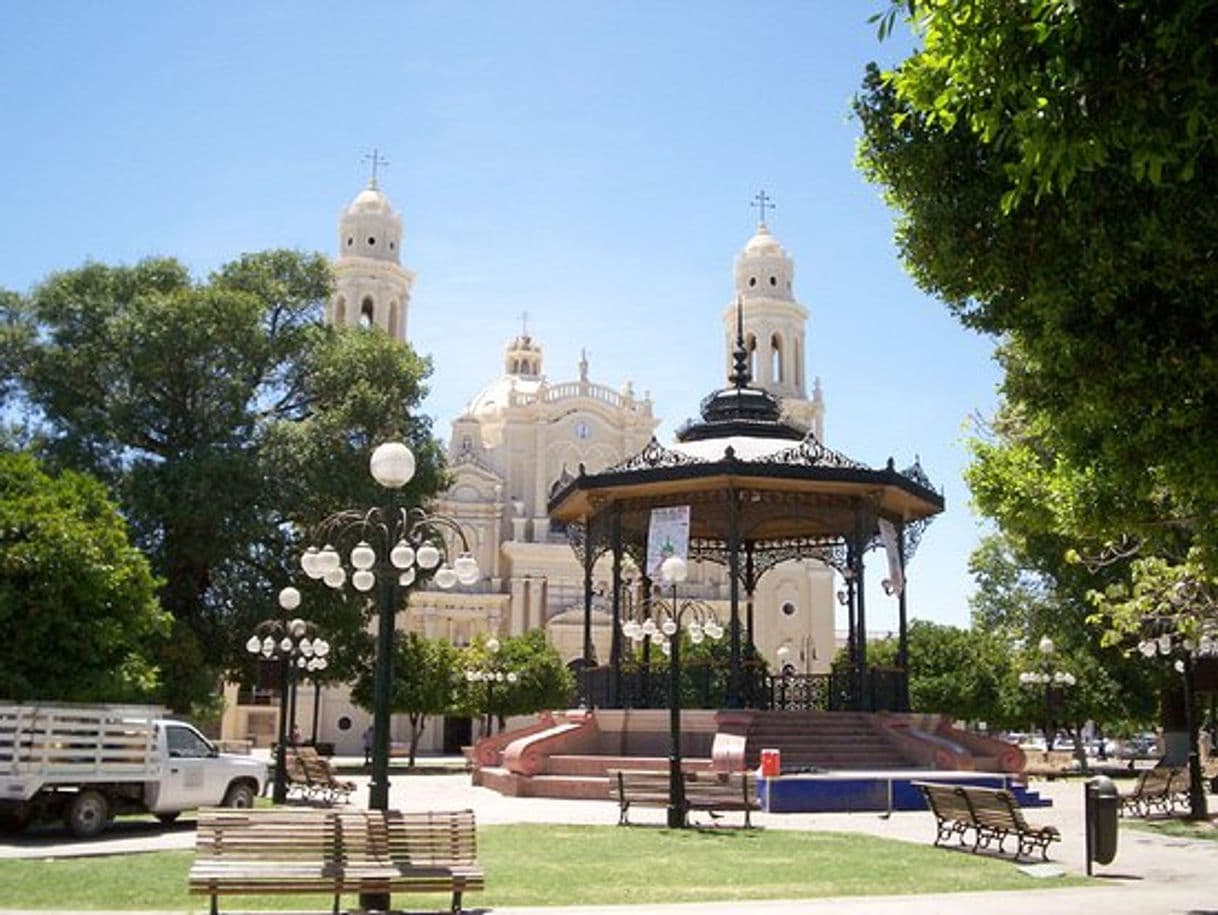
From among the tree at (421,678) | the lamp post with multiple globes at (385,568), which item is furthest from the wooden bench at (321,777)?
the tree at (421,678)

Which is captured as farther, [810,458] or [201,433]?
[201,433]

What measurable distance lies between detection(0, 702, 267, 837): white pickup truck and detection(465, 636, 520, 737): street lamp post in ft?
82.3

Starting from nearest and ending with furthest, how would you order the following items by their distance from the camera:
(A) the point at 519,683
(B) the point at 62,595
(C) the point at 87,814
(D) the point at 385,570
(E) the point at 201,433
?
(D) the point at 385,570
(C) the point at 87,814
(B) the point at 62,595
(E) the point at 201,433
(A) the point at 519,683

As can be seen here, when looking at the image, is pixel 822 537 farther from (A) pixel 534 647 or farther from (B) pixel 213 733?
(B) pixel 213 733

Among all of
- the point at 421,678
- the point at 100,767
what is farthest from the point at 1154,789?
the point at 421,678

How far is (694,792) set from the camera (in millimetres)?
17875

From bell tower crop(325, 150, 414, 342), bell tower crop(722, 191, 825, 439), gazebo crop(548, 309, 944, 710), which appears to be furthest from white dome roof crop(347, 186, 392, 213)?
gazebo crop(548, 309, 944, 710)

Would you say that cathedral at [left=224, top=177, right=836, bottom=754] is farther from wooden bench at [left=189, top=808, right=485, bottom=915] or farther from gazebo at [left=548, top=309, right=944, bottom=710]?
wooden bench at [left=189, top=808, right=485, bottom=915]

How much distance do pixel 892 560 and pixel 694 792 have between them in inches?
372

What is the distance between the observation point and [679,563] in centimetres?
1811

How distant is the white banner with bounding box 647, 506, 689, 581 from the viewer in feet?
78.3

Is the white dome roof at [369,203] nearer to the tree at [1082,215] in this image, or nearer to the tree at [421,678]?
the tree at [421,678]

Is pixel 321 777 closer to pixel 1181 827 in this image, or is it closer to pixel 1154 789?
pixel 1181 827

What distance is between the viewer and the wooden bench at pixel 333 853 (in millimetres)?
9367
